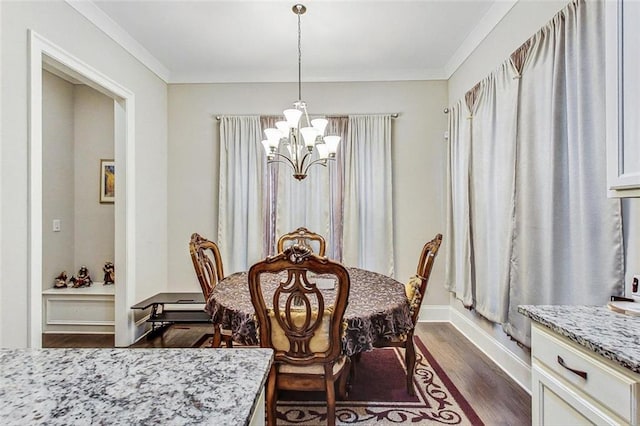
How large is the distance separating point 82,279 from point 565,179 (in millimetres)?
4626

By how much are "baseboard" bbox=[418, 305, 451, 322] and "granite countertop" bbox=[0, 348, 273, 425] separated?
3.39 meters

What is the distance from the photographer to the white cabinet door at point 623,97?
47.6 inches

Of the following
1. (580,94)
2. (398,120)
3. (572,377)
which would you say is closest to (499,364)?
(572,377)

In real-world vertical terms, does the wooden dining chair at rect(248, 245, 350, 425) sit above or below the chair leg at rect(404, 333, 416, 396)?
above

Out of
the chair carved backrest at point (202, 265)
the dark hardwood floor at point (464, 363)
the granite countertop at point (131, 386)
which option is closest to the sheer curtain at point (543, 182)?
the dark hardwood floor at point (464, 363)

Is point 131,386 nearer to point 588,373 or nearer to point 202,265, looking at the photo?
point 588,373

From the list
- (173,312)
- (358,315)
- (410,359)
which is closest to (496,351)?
(410,359)

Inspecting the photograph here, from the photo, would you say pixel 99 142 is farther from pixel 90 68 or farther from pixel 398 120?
pixel 398 120

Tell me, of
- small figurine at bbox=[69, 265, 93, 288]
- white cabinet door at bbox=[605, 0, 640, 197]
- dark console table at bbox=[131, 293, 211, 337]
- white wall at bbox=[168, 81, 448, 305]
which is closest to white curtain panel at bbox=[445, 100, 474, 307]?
white wall at bbox=[168, 81, 448, 305]

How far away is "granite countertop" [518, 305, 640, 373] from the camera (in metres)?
0.94

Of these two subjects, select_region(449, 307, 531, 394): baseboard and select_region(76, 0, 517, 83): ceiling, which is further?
select_region(76, 0, 517, 83): ceiling

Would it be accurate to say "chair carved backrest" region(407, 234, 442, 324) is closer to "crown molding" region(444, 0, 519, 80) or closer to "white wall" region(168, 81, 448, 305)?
"white wall" region(168, 81, 448, 305)

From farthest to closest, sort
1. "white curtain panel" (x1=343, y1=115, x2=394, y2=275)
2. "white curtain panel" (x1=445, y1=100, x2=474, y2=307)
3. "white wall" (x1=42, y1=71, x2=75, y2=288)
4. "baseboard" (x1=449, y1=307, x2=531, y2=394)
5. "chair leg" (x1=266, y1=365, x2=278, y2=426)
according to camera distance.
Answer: "white curtain panel" (x1=343, y1=115, x2=394, y2=275) → "white wall" (x1=42, y1=71, x2=75, y2=288) → "white curtain panel" (x1=445, y1=100, x2=474, y2=307) → "baseboard" (x1=449, y1=307, x2=531, y2=394) → "chair leg" (x1=266, y1=365, x2=278, y2=426)

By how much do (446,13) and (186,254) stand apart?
143 inches
